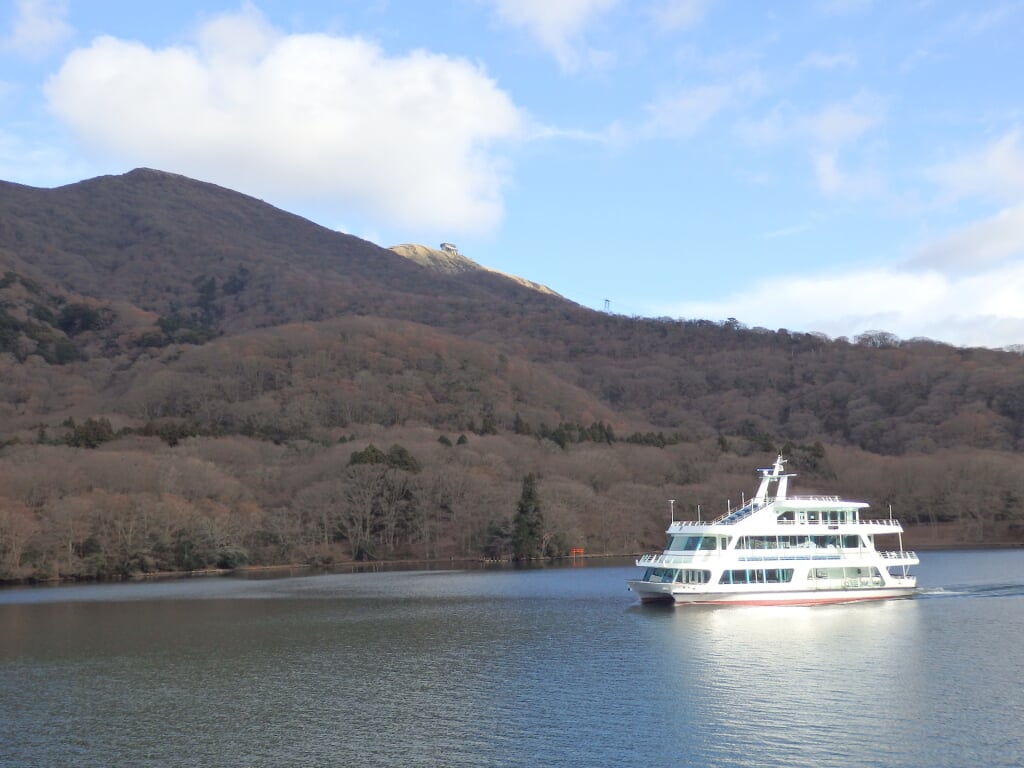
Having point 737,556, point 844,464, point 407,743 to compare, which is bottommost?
point 407,743

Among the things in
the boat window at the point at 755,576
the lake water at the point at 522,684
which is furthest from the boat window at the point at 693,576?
the lake water at the point at 522,684

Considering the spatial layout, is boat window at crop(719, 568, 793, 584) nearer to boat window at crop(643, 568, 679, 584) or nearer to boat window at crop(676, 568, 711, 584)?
boat window at crop(676, 568, 711, 584)

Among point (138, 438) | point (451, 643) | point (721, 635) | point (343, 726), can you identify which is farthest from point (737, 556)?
point (138, 438)

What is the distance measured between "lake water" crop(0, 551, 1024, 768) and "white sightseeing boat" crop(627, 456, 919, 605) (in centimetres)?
129

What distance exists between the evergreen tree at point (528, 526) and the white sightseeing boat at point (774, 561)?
155 ft

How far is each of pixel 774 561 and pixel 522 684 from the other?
949 inches

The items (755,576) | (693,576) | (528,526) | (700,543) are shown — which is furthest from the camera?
(528,526)

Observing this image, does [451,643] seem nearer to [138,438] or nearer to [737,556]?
[737,556]

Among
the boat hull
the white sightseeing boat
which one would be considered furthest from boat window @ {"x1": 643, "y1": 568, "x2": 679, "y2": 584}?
the boat hull

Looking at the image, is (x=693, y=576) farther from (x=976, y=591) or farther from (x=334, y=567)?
(x=334, y=567)

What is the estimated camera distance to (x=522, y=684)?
3984 cm

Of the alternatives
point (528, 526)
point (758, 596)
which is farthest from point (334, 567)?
point (758, 596)

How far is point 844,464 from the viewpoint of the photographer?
5856 inches

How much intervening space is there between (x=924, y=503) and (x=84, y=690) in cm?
10952
